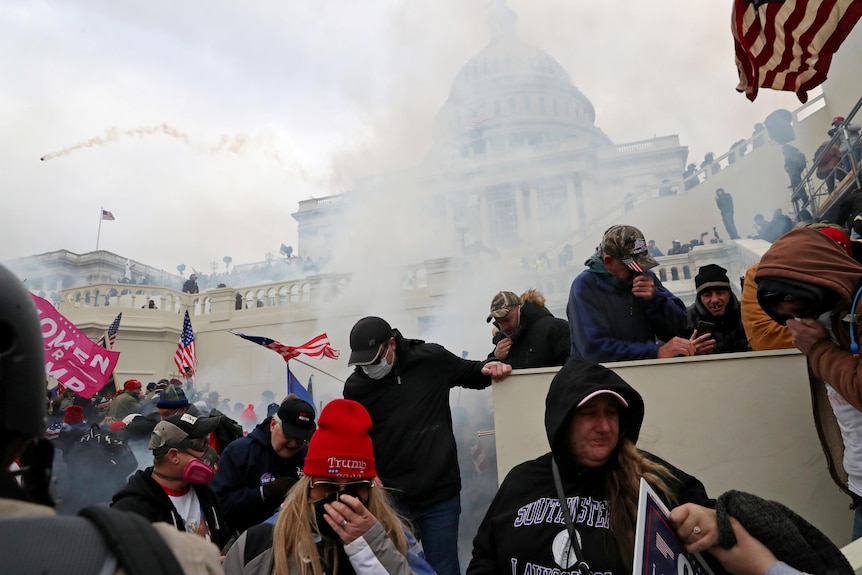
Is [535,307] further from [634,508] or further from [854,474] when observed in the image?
[634,508]

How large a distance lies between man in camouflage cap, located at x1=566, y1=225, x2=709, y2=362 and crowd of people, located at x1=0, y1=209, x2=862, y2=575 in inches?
0.4

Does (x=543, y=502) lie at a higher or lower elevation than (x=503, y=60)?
lower

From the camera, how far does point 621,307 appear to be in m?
3.42

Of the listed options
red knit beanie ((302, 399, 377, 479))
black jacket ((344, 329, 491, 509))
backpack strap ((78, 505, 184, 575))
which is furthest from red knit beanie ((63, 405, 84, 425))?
backpack strap ((78, 505, 184, 575))

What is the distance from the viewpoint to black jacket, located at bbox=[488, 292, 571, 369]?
12.9 ft

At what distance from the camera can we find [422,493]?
10.2ft

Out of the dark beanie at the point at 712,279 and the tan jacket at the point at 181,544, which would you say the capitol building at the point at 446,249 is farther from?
the tan jacket at the point at 181,544

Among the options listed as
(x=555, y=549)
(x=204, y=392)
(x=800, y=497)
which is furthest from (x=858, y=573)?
(x=204, y=392)

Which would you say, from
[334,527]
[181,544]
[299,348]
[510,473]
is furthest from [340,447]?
[299,348]

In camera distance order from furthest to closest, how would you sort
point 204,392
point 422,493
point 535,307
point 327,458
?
point 204,392
point 535,307
point 422,493
point 327,458

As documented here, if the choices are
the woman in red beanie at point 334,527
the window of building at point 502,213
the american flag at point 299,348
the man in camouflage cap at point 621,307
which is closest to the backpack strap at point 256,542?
the woman in red beanie at point 334,527

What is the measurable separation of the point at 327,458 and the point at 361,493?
21cm

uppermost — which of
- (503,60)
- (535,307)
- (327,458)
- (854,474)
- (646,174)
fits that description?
(503,60)

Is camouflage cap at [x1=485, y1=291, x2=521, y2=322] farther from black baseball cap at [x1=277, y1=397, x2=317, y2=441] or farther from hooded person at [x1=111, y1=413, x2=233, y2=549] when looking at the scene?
hooded person at [x1=111, y1=413, x2=233, y2=549]
